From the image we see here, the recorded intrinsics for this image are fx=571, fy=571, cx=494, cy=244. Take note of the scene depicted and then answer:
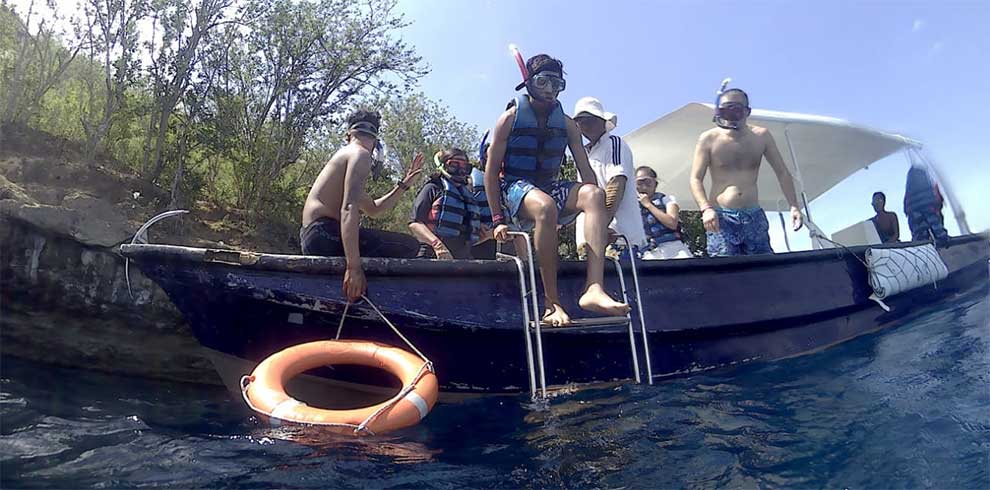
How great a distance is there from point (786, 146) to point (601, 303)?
6.51 m

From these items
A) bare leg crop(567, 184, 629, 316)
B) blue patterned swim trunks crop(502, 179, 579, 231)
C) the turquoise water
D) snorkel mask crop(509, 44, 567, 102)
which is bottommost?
the turquoise water

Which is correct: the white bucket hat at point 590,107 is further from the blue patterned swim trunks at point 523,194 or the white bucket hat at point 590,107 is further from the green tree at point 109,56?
the green tree at point 109,56

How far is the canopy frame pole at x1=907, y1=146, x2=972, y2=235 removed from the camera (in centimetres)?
870

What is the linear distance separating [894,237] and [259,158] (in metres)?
10.6

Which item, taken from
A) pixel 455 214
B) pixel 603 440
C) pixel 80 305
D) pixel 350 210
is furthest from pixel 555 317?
pixel 80 305

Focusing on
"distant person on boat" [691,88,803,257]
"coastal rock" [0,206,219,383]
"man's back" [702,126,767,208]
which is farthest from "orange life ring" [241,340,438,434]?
"coastal rock" [0,206,219,383]

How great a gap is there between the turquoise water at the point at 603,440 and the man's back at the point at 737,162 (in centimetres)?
151

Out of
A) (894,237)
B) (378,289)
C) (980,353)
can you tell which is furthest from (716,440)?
(894,237)

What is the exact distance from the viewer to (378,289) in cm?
341

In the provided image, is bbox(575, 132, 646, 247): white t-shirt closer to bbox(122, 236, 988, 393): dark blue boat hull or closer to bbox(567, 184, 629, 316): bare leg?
bbox(122, 236, 988, 393): dark blue boat hull

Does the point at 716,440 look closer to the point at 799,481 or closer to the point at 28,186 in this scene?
the point at 799,481

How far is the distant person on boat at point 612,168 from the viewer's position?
445cm

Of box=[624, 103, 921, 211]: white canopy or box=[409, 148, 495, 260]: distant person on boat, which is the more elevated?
box=[624, 103, 921, 211]: white canopy

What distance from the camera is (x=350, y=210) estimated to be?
3412mm
